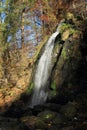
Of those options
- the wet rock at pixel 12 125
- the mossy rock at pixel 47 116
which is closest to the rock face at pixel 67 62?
the mossy rock at pixel 47 116

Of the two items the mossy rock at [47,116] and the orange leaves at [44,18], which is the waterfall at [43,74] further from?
the orange leaves at [44,18]

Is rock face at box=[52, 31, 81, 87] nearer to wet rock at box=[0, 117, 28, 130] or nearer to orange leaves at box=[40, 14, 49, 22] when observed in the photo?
wet rock at box=[0, 117, 28, 130]

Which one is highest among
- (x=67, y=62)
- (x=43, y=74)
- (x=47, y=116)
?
(x=67, y=62)

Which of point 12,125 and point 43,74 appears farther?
point 43,74

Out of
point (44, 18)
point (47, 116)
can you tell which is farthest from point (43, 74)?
point (44, 18)

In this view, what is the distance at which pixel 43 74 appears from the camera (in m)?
18.6

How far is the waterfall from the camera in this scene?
58.3 ft

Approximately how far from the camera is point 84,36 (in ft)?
59.8

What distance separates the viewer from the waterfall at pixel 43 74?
17781mm

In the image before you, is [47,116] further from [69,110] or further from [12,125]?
[12,125]

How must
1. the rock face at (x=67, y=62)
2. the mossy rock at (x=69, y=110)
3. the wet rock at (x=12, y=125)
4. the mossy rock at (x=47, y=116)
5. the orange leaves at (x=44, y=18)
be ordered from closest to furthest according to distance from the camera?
1. the wet rock at (x=12, y=125)
2. the mossy rock at (x=47, y=116)
3. the mossy rock at (x=69, y=110)
4. the rock face at (x=67, y=62)
5. the orange leaves at (x=44, y=18)

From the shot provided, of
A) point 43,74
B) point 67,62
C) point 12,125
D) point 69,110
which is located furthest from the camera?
point 43,74

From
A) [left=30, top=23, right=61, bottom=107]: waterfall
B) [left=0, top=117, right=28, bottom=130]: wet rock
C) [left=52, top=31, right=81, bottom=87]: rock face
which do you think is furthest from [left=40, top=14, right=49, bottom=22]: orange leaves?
[left=0, top=117, right=28, bottom=130]: wet rock

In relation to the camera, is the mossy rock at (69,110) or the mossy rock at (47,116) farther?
the mossy rock at (69,110)
